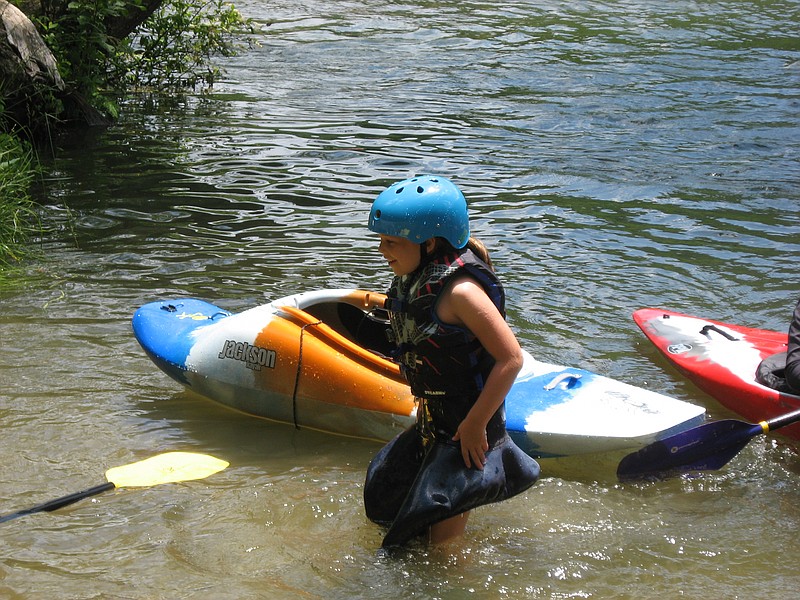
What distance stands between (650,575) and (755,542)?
48 centimetres

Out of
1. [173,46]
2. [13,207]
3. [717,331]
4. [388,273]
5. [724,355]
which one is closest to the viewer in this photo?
[724,355]

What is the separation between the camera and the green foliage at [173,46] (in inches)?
407

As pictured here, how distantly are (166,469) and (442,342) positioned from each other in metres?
1.44

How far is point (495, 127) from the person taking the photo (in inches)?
404

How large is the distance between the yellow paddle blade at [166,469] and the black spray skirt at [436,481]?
3.06 ft

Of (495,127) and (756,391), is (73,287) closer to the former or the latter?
(756,391)

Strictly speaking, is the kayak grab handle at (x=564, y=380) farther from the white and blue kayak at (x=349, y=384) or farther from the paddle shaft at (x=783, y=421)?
the paddle shaft at (x=783, y=421)

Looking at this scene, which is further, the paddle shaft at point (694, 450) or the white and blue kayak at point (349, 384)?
the white and blue kayak at point (349, 384)

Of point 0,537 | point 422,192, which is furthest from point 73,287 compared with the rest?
point 422,192

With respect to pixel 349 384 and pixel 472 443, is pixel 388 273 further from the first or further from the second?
pixel 472 443

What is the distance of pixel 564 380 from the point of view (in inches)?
167

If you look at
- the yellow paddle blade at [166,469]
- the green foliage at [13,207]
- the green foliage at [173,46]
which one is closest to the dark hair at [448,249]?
the yellow paddle blade at [166,469]

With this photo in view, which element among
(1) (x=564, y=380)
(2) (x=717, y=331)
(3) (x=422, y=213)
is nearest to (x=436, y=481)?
(3) (x=422, y=213)

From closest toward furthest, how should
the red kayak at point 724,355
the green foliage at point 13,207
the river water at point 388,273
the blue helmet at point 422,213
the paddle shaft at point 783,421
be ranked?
1. the blue helmet at point 422,213
2. the river water at point 388,273
3. the paddle shaft at point 783,421
4. the red kayak at point 724,355
5. the green foliage at point 13,207
